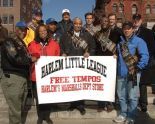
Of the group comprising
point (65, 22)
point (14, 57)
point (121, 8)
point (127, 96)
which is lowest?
point (127, 96)

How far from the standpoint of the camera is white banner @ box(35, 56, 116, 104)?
8.94 meters

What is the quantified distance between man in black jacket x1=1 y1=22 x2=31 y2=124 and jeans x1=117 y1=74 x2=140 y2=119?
6.43 ft

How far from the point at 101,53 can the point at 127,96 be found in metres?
1.16

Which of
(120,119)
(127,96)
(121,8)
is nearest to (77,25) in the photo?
(127,96)

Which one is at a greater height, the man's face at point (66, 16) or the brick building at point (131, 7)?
the brick building at point (131, 7)

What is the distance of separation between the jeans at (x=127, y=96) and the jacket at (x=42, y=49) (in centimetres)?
147

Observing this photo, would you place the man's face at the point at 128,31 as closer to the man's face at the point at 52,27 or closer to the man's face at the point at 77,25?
the man's face at the point at 77,25

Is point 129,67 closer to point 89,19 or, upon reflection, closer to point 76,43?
point 76,43

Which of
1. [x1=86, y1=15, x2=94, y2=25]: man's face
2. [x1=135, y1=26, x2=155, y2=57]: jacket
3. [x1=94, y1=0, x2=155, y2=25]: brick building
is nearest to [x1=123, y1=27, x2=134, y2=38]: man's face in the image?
[x1=135, y1=26, x2=155, y2=57]: jacket

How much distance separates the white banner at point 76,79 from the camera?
894 centimetres

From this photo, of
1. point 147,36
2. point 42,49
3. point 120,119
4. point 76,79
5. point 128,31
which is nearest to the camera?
point 128,31

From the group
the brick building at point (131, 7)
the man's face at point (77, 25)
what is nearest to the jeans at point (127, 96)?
the man's face at point (77, 25)

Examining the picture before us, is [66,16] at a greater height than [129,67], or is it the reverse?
[66,16]

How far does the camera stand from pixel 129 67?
8.48m
